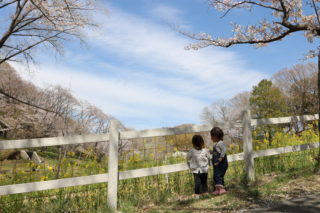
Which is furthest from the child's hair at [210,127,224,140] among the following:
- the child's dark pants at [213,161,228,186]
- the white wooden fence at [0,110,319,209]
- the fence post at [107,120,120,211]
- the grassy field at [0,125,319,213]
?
the fence post at [107,120,120,211]

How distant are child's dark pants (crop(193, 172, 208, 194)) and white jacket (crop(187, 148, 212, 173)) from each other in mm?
122

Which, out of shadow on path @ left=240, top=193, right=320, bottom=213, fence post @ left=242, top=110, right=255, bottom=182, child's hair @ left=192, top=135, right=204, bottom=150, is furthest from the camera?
fence post @ left=242, top=110, right=255, bottom=182

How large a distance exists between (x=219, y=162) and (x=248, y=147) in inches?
40.7

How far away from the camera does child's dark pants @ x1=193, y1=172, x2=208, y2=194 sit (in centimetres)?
546

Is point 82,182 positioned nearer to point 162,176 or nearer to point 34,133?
point 162,176

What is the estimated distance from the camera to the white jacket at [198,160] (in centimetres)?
541

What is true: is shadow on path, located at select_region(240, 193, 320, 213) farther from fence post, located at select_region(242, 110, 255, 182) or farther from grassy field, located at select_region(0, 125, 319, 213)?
fence post, located at select_region(242, 110, 255, 182)

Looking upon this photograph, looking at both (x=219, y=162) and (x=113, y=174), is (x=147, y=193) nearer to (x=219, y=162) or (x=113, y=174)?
(x=113, y=174)

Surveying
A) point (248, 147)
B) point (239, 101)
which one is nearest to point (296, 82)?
point (239, 101)

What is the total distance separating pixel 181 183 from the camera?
5.74 meters

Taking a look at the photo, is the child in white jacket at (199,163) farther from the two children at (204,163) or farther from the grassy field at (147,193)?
the grassy field at (147,193)

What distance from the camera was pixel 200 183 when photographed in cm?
555

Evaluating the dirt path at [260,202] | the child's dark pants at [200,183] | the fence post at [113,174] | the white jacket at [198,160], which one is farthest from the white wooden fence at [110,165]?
the dirt path at [260,202]

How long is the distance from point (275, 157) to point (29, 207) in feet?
19.0
